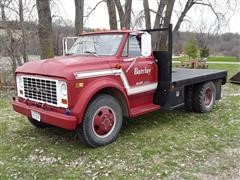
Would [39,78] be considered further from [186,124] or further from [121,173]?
[186,124]

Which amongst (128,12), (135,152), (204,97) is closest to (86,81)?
(135,152)

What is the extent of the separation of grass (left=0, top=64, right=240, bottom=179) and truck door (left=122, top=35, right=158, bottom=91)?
1010 mm

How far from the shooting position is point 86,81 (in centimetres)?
472

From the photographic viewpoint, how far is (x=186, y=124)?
6.36 metres

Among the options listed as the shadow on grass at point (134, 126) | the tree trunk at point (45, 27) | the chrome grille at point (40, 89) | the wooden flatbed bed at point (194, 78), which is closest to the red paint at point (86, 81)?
the chrome grille at point (40, 89)

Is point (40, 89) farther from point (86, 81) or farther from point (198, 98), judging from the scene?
point (198, 98)

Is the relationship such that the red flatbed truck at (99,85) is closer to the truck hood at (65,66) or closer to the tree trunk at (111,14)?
the truck hood at (65,66)

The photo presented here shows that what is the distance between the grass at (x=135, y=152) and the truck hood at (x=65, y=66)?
1.27m

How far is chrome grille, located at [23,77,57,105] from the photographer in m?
4.77

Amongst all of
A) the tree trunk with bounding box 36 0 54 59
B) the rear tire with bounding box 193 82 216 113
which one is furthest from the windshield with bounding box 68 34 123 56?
the tree trunk with bounding box 36 0 54 59

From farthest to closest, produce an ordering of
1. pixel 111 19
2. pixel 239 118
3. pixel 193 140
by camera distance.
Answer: pixel 111 19, pixel 239 118, pixel 193 140

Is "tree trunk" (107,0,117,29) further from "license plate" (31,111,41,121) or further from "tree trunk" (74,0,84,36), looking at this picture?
"license plate" (31,111,41,121)

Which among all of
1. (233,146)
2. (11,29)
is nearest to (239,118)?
(233,146)

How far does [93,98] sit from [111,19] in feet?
24.2
